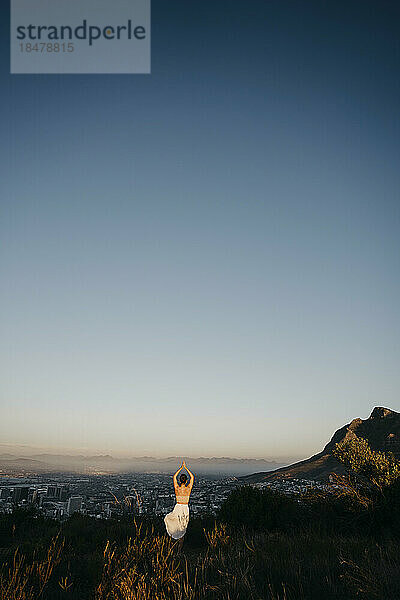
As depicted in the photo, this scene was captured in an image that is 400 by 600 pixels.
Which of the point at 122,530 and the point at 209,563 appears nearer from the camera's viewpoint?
the point at 209,563

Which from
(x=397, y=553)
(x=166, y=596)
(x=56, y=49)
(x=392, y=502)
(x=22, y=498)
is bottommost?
(x=22, y=498)

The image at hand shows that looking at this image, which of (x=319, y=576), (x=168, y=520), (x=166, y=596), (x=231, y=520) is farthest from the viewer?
(x=231, y=520)

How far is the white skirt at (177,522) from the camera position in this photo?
806 centimetres

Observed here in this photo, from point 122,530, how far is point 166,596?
5.82 meters

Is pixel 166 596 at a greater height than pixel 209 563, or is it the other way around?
pixel 166 596

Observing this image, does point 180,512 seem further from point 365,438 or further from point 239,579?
point 365,438

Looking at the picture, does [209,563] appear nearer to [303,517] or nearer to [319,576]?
[319,576]

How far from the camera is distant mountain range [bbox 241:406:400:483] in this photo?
815 inches

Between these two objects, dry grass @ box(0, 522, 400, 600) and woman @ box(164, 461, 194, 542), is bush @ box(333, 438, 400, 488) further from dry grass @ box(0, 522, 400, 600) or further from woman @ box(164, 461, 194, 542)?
woman @ box(164, 461, 194, 542)

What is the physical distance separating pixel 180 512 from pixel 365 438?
15038 mm

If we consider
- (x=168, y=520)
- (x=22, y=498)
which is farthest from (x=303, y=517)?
(x=22, y=498)

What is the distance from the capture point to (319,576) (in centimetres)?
515

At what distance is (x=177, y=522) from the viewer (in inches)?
320

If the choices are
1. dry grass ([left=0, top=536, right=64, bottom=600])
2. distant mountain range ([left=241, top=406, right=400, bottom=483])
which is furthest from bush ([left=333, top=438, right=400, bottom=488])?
distant mountain range ([left=241, top=406, right=400, bottom=483])
